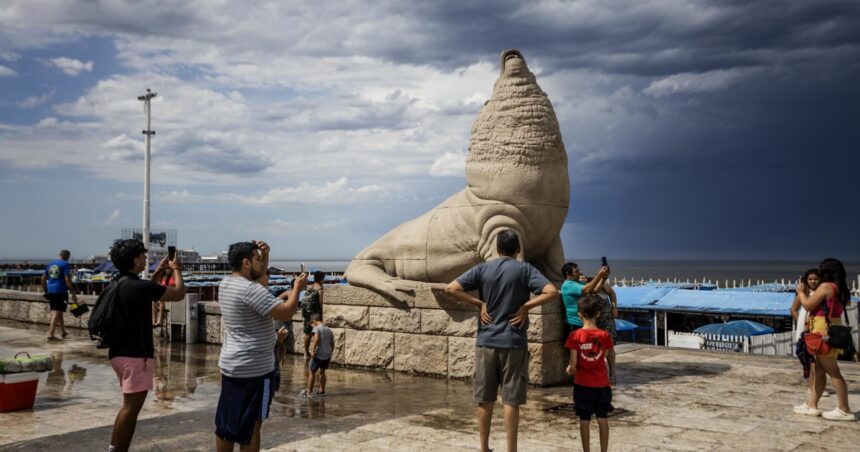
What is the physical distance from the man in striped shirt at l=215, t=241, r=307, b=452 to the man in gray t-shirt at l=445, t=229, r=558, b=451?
4.03 ft

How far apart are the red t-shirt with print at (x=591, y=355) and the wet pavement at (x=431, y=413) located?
76 centimetres

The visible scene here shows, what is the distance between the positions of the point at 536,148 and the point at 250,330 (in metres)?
4.82

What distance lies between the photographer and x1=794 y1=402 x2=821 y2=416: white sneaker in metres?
5.95

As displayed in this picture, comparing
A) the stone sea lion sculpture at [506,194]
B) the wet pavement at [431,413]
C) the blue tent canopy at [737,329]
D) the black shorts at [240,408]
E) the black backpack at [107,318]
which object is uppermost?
the stone sea lion sculpture at [506,194]

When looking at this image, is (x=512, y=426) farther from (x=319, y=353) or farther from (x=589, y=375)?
(x=319, y=353)

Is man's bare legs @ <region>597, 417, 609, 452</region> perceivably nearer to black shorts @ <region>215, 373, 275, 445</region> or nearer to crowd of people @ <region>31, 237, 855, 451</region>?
crowd of people @ <region>31, 237, 855, 451</region>

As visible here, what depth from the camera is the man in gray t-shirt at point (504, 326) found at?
14.4 ft

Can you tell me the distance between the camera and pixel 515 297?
4.40 meters

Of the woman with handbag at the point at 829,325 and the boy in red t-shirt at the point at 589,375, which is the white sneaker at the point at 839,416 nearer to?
the woman with handbag at the point at 829,325

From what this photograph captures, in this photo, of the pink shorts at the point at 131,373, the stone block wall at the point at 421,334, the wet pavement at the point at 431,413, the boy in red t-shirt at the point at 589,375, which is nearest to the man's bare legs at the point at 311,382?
the wet pavement at the point at 431,413

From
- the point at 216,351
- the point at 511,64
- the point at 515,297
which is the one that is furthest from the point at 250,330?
the point at 216,351

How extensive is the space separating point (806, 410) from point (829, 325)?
793 millimetres

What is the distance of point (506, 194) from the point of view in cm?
796

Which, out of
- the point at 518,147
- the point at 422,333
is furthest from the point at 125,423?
the point at 518,147
